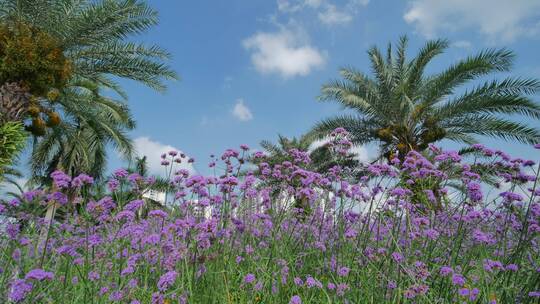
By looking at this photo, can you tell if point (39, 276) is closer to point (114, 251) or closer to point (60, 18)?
point (114, 251)

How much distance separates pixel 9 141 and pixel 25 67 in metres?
1.99

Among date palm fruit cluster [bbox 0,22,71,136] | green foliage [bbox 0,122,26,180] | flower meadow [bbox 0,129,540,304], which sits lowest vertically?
flower meadow [bbox 0,129,540,304]

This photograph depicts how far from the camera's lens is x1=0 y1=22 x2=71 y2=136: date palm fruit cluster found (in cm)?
992

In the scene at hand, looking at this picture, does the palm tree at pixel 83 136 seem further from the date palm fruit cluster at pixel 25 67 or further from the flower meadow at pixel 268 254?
the flower meadow at pixel 268 254

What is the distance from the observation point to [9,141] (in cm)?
902

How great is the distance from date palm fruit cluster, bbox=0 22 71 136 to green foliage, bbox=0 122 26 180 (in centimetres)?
74

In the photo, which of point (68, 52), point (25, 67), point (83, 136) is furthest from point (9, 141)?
point (83, 136)

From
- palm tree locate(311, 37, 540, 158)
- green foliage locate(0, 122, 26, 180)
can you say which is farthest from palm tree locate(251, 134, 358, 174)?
green foliage locate(0, 122, 26, 180)

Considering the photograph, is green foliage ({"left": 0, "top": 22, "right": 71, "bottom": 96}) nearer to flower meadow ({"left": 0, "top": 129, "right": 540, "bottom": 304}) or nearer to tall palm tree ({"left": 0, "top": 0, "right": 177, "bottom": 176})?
tall palm tree ({"left": 0, "top": 0, "right": 177, "bottom": 176})

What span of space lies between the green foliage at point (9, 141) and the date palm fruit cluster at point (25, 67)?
745 millimetres

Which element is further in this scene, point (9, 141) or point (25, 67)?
point (25, 67)

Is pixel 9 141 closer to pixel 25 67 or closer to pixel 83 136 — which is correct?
pixel 25 67

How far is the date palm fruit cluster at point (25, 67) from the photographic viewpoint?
9.92m

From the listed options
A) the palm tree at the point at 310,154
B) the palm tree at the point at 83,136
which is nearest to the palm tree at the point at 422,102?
the palm tree at the point at 310,154
